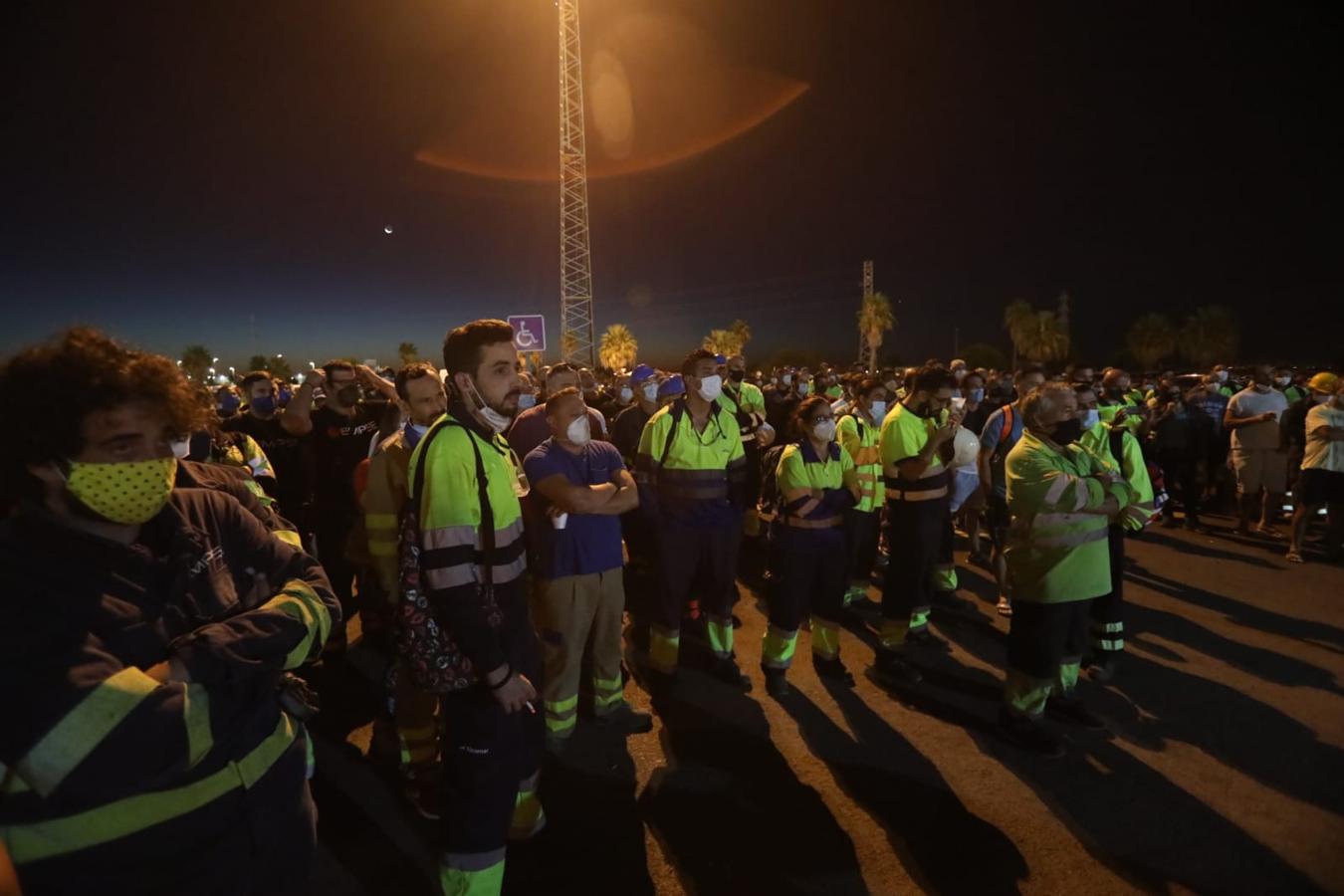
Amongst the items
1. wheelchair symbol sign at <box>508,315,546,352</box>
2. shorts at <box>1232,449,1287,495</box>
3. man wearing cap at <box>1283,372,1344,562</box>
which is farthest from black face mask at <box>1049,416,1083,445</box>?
wheelchair symbol sign at <box>508,315,546,352</box>

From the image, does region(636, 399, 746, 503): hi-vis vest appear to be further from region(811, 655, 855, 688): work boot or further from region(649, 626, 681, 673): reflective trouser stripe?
region(811, 655, 855, 688): work boot

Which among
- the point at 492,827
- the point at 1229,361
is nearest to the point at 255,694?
the point at 492,827

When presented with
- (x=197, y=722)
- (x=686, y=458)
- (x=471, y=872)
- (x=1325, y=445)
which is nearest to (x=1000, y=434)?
(x=686, y=458)

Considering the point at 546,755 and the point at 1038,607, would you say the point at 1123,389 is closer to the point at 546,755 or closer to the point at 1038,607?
the point at 1038,607

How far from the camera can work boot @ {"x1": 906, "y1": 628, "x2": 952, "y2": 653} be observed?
220 inches

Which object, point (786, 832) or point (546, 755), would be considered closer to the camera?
point (786, 832)

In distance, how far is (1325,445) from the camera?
24.2ft

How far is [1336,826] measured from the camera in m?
3.33

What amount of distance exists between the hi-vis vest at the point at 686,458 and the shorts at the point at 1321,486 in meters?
7.31

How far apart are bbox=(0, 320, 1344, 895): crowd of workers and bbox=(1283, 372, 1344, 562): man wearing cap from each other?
34 mm

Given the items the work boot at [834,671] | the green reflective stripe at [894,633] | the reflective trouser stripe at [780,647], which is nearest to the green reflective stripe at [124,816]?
the reflective trouser stripe at [780,647]

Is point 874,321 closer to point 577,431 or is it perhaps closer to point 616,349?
point 616,349

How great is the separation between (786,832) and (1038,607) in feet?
6.79

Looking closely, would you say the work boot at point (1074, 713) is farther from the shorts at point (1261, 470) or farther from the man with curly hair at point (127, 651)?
the shorts at point (1261, 470)
